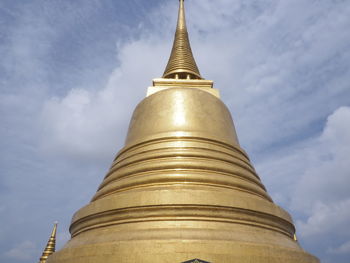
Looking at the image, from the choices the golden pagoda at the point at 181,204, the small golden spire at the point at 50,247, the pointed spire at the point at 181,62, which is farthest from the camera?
the small golden spire at the point at 50,247

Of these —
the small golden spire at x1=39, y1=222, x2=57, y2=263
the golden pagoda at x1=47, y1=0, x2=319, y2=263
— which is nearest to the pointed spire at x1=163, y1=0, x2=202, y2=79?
the golden pagoda at x1=47, y1=0, x2=319, y2=263

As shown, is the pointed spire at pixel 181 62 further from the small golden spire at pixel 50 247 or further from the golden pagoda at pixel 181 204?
the small golden spire at pixel 50 247

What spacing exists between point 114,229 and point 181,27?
14778 mm

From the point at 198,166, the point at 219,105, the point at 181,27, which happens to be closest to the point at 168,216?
the point at 198,166

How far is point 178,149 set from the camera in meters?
7.64

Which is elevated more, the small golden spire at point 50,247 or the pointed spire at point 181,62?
the pointed spire at point 181,62

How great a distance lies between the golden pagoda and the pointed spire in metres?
5.06

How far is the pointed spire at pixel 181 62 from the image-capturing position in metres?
14.5

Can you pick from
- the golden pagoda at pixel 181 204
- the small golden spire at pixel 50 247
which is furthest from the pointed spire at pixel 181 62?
the small golden spire at pixel 50 247

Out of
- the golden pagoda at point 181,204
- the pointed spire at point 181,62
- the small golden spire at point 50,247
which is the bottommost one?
the golden pagoda at point 181,204

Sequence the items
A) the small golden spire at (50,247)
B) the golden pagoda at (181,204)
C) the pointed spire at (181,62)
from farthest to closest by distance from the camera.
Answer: the small golden spire at (50,247)
the pointed spire at (181,62)
the golden pagoda at (181,204)

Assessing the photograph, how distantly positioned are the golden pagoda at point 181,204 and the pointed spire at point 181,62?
16.6 ft

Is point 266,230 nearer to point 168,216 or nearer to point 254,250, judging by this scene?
point 254,250

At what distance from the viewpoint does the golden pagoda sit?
505 cm
